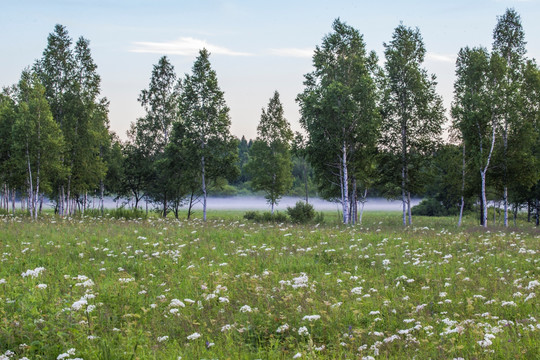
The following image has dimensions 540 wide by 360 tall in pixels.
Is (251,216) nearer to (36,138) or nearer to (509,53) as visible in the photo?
(36,138)

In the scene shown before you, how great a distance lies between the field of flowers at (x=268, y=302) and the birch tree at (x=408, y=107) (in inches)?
761

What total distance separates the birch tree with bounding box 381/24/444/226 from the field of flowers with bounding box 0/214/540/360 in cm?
1933

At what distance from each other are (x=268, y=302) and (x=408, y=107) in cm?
2907

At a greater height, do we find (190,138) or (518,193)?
Result: (190,138)

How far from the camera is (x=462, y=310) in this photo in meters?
6.81

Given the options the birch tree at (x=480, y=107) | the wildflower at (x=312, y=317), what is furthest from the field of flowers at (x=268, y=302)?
the birch tree at (x=480, y=107)

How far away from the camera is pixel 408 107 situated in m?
32.1

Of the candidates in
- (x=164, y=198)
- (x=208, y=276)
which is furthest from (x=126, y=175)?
(x=208, y=276)

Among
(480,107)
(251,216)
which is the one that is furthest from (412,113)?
(251,216)

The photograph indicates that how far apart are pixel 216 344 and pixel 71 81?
3827 centimetres

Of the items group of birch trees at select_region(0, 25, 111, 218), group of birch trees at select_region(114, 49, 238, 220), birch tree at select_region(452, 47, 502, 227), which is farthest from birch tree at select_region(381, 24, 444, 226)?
group of birch trees at select_region(0, 25, 111, 218)

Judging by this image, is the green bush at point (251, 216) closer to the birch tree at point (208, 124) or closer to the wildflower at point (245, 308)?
the birch tree at point (208, 124)

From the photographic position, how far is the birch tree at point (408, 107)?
32.0 metres

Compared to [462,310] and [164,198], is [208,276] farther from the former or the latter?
[164,198]
